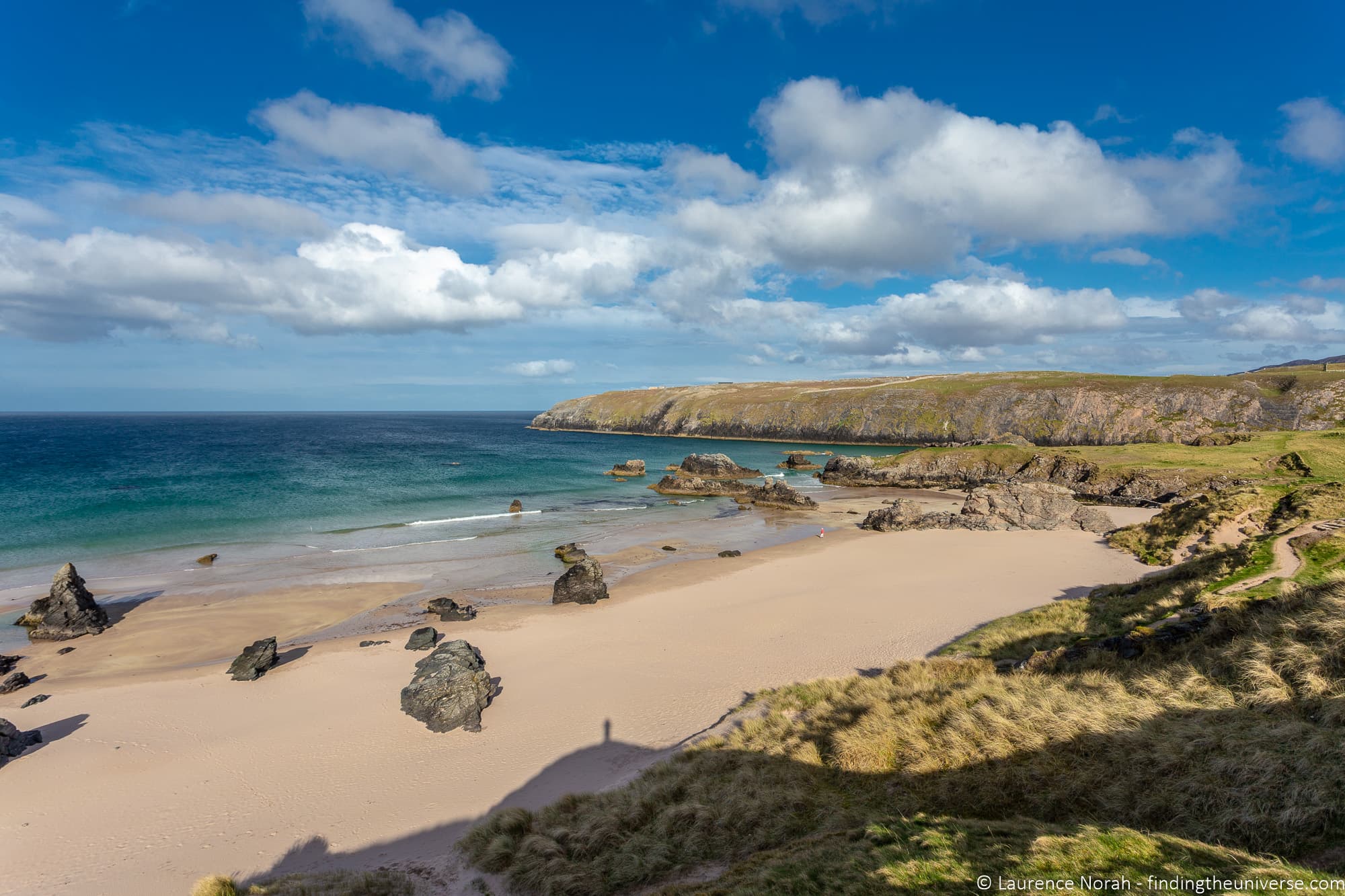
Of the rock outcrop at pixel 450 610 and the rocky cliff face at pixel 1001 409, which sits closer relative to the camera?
the rock outcrop at pixel 450 610

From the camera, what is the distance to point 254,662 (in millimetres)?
16750

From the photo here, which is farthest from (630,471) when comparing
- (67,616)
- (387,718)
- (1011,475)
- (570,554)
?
(387,718)

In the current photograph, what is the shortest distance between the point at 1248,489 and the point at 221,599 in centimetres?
4684

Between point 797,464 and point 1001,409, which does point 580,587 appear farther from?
point 1001,409

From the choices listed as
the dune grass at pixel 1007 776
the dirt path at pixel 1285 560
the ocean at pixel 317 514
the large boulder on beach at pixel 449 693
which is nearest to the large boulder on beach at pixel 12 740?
the large boulder on beach at pixel 449 693

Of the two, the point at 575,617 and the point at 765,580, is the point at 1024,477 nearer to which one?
the point at 765,580

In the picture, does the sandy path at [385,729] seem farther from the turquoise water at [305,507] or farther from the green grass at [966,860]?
the turquoise water at [305,507]

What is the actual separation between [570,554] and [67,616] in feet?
63.8

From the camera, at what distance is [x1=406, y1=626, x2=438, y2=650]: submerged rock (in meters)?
18.4

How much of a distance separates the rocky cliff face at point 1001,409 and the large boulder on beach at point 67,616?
345ft

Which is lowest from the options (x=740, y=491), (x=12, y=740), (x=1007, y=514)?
(x=740, y=491)

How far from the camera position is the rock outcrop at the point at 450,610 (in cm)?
2144

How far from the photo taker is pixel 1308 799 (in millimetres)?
6117

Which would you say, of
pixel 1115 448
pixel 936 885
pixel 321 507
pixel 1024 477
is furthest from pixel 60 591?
pixel 1115 448
